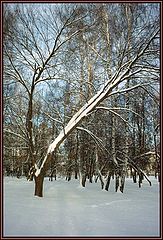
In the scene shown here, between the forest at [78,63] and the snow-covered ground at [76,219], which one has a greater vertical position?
the forest at [78,63]

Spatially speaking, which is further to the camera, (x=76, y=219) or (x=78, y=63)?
(x=78, y=63)

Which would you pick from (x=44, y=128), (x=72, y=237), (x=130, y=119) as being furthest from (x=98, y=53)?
(x=44, y=128)

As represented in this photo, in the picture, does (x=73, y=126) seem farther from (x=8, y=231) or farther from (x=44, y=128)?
(x=44, y=128)

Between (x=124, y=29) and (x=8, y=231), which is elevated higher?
(x=124, y=29)

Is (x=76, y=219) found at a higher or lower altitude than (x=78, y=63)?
lower

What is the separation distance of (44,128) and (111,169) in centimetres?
708

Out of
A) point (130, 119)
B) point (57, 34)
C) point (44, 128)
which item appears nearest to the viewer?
point (57, 34)

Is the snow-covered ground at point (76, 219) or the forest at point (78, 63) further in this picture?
the forest at point (78, 63)

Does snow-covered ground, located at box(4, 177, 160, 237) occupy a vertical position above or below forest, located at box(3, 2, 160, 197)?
below

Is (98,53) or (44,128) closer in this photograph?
(98,53)

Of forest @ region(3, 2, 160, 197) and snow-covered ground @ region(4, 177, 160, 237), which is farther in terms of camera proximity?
forest @ region(3, 2, 160, 197)

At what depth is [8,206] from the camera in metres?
7.70

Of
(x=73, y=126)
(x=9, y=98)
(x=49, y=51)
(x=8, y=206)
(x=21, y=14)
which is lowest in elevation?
(x=8, y=206)

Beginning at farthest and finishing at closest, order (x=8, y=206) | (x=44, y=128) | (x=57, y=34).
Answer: (x=44, y=128) < (x=57, y=34) < (x=8, y=206)
